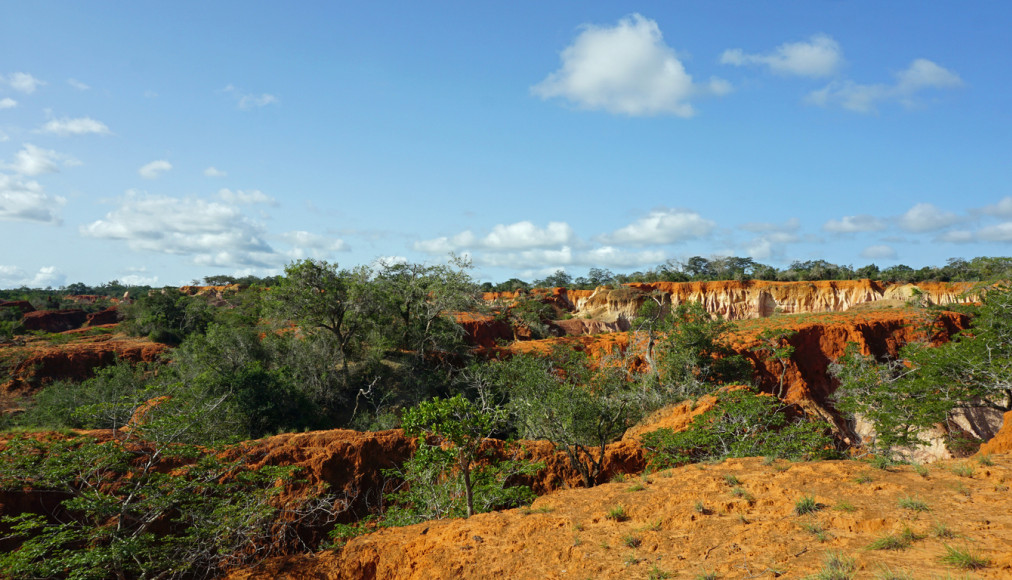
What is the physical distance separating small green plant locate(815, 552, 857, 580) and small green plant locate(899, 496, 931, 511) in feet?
5.55

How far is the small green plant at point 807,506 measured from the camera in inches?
242

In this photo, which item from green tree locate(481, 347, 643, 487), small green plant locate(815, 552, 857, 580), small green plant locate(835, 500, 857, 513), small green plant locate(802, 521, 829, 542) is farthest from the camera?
green tree locate(481, 347, 643, 487)

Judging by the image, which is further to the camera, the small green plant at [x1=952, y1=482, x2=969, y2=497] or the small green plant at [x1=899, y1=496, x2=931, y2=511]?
the small green plant at [x1=952, y1=482, x2=969, y2=497]

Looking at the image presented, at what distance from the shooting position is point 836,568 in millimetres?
4570

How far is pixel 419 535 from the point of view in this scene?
23.8ft

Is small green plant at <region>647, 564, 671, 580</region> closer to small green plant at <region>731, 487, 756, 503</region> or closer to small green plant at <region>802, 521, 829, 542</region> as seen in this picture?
small green plant at <region>802, 521, 829, 542</region>

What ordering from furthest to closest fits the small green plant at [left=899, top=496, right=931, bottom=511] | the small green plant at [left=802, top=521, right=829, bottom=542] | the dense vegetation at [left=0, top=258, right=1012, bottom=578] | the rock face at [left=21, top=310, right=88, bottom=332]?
1. the rock face at [left=21, top=310, right=88, bottom=332]
2. the dense vegetation at [left=0, top=258, right=1012, bottom=578]
3. the small green plant at [left=899, top=496, right=931, bottom=511]
4. the small green plant at [left=802, top=521, right=829, bottom=542]

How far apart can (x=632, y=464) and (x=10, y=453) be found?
1215 centimetres

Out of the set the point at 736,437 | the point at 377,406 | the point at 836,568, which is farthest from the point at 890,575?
the point at 377,406

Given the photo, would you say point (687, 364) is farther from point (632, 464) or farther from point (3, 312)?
point (3, 312)

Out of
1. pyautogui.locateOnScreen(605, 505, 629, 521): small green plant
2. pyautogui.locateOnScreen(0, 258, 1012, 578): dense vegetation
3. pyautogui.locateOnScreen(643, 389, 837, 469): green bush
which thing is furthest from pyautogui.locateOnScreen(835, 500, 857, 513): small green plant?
pyautogui.locateOnScreen(643, 389, 837, 469): green bush

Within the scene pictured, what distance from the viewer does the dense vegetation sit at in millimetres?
7605

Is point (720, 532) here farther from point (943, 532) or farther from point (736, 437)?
point (736, 437)

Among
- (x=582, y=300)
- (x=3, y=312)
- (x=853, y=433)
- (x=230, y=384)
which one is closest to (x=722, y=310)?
(x=582, y=300)
